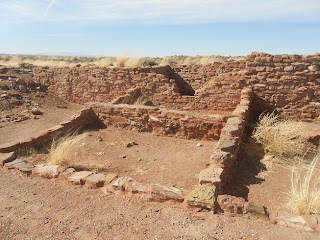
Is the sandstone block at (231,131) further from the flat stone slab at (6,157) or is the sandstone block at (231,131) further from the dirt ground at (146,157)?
the flat stone slab at (6,157)

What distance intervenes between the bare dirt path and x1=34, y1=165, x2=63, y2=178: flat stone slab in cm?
46

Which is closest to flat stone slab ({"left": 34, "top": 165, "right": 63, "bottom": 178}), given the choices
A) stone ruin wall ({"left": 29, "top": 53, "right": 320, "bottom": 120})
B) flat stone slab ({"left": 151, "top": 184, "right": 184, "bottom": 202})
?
flat stone slab ({"left": 151, "top": 184, "right": 184, "bottom": 202})

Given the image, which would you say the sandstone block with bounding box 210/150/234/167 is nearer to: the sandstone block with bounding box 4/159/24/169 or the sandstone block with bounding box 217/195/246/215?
the sandstone block with bounding box 217/195/246/215

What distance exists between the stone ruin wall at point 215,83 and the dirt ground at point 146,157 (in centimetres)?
262

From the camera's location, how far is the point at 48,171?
14.2ft

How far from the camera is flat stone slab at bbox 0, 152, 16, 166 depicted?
4.75m

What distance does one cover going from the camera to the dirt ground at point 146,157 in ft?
15.4

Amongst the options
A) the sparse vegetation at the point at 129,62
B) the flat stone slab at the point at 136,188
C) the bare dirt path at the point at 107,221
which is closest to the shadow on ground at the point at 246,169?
the bare dirt path at the point at 107,221

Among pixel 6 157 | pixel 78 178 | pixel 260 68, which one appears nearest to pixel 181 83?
pixel 260 68

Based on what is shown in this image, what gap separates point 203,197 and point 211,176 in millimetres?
527

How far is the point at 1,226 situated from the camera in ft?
10.0

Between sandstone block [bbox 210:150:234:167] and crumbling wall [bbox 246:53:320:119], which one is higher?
crumbling wall [bbox 246:53:320:119]

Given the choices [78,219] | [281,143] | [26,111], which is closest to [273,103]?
[281,143]

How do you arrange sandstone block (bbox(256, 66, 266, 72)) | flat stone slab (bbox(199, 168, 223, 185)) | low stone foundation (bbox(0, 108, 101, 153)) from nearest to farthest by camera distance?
flat stone slab (bbox(199, 168, 223, 185)) < low stone foundation (bbox(0, 108, 101, 153)) < sandstone block (bbox(256, 66, 266, 72))
